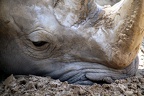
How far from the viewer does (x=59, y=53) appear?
2553mm

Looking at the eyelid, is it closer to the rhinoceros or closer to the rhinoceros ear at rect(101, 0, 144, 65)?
the rhinoceros

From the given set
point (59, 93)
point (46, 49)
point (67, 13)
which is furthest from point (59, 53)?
point (59, 93)

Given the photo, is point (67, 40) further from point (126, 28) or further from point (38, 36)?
point (126, 28)

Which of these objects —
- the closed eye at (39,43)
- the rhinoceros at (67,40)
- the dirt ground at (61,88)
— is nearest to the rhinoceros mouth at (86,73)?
the rhinoceros at (67,40)

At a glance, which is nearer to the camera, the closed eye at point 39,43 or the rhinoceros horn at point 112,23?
the rhinoceros horn at point 112,23

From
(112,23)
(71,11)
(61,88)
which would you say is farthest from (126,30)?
(61,88)

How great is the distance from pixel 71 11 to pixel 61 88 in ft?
1.81

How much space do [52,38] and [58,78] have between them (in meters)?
0.28

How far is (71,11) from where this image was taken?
2.47 meters

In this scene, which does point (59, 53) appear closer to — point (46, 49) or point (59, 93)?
point (46, 49)

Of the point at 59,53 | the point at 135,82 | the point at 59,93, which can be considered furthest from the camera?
the point at 59,53

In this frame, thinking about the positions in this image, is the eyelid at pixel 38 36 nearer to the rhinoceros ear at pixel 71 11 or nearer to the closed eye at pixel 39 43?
the closed eye at pixel 39 43

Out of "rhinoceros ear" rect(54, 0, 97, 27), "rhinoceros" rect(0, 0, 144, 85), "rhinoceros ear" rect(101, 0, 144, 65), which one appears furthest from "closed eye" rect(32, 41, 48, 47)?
"rhinoceros ear" rect(101, 0, 144, 65)

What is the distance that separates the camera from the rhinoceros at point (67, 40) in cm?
240
